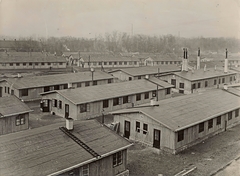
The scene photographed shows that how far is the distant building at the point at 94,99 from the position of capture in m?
33.4

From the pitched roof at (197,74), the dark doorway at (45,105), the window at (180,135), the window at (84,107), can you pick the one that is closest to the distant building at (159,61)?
the pitched roof at (197,74)

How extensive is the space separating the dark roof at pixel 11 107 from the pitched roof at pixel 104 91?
21.3ft

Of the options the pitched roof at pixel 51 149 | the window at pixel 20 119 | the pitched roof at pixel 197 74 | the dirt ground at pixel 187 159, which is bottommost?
the dirt ground at pixel 187 159

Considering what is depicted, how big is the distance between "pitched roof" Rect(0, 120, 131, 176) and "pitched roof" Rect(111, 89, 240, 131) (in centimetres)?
700

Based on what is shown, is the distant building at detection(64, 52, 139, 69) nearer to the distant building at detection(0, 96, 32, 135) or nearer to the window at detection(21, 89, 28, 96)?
the window at detection(21, 89, 28, 96)

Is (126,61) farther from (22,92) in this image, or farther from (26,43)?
(26,43)

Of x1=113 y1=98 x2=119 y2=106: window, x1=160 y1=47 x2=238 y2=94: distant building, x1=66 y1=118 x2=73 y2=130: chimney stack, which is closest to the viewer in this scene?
x1=66 y1=118 x2=73 y2=130: chimney stack

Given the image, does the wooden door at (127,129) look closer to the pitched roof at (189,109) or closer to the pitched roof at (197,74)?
the pitched roof at (189,109)

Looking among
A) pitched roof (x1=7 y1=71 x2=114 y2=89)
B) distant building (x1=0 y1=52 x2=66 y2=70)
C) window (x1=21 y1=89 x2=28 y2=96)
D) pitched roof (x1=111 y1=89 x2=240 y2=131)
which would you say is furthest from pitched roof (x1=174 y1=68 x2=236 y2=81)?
distant building (x1=0 y1=52 x2=66 y2=70)

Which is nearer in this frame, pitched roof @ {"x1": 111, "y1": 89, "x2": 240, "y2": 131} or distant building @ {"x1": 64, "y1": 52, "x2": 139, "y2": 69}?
pitched roof @ {"x1": 111, "y1": 89, "x2": 240, "y2": 131}

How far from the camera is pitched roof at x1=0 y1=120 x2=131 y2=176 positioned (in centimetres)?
1354

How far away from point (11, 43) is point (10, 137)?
4899 inches

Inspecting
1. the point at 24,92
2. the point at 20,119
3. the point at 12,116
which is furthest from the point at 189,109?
the point at 24,92

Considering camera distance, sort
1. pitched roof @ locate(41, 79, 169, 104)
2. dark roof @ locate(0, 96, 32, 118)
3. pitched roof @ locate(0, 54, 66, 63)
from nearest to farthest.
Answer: dark roof @ locate(0, 96, 32, 118)
pitched roof @ locate(41, 79, 169, 104)
pitched roof @ locate(0, 54, 66, 63)
